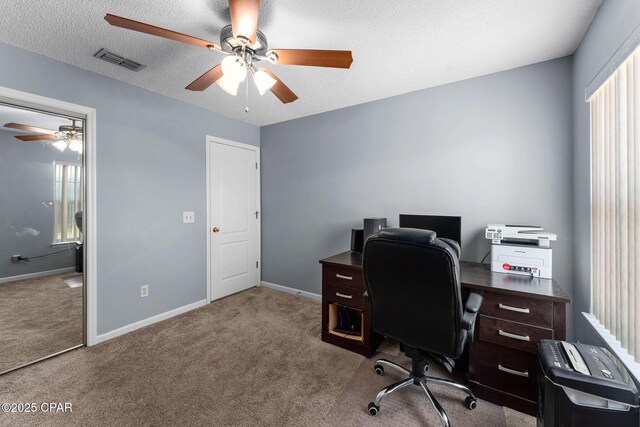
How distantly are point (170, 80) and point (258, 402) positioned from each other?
2888mm

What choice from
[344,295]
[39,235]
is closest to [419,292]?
[344,295]

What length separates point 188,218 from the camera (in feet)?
10.4

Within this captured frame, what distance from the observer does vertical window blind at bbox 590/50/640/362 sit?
1.28 meters

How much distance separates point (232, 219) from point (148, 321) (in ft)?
4.98

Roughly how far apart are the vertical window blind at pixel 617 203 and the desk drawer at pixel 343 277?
1525mm

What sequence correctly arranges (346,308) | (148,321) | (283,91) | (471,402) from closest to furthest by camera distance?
(471,402) < (283,91) < (346,308) < (148,321)

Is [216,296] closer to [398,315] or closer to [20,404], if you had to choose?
[20,404]

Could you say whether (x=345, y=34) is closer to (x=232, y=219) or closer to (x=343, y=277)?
(x=343, y=277)

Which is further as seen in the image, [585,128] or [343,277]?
[343,277]

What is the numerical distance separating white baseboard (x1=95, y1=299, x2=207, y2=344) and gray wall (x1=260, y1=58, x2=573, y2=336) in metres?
1.15

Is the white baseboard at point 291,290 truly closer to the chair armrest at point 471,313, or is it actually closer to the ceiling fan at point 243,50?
the chair armrest at point 471,313

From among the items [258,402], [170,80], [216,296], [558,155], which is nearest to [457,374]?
[258,402]

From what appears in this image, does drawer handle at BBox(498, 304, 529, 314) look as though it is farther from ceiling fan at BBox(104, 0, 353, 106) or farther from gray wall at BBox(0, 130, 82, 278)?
gray wall at BBox(0, 130, 82, 278)

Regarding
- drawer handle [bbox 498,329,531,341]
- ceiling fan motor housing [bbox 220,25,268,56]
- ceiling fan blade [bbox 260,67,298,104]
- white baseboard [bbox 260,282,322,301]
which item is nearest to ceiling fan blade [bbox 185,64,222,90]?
ceiling fan motor housing [bbox 220,25,268,56]
